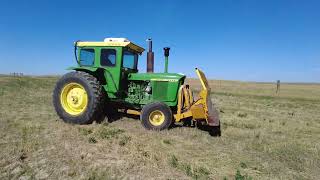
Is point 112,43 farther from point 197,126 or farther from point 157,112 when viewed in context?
point 197,126

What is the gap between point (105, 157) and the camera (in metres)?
6.14

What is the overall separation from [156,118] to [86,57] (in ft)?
10.1

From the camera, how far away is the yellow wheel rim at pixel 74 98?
9.27 m

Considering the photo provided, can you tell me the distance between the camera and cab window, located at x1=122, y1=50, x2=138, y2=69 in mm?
9884

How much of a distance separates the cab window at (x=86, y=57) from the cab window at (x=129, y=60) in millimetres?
1026

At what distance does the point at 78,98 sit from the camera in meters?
9.31

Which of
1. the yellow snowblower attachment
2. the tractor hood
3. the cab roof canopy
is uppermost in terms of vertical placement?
the cab roof canopy

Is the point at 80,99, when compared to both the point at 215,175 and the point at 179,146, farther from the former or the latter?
the point at 215,175

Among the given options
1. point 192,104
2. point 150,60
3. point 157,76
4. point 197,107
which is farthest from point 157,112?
point 150,60

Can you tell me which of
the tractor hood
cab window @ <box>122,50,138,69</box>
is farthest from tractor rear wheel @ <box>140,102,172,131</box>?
cab window @ <box>122,50,138,69</box>

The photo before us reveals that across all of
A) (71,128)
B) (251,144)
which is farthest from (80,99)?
(251,144)

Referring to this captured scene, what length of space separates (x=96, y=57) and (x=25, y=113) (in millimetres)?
3105

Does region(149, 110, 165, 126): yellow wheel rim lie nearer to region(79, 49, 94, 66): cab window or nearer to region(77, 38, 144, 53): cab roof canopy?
region(77, 38, 144, 53): cab roof canopy

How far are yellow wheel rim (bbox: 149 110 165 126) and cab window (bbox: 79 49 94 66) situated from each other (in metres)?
2.67
